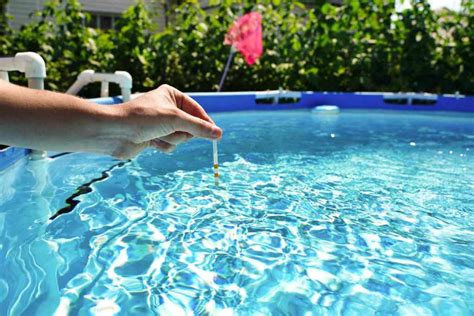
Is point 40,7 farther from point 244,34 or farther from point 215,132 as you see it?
point 215,132

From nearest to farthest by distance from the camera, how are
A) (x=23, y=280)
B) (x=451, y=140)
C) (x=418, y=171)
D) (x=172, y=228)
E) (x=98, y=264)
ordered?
1. (x=23, y=280)
2. (x=98, y=264)
3. (x=172, y=228)
4. (x=418, y=171)
5. (x=451, y=140)

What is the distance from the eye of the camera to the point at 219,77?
30.2ft

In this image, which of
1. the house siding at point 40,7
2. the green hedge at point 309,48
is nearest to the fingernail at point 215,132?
the green hedge at point 309,48

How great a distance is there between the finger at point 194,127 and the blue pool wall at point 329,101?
22.0 ft

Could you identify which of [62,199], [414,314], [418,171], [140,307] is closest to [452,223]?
[414,314]

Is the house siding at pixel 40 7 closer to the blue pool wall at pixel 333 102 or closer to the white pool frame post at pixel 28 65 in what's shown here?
the blue pool wall at pixel 333 102

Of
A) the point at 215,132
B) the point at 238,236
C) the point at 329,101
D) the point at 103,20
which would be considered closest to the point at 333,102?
the point at 329,101

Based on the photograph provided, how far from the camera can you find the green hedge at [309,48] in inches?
334

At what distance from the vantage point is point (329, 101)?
366 inches

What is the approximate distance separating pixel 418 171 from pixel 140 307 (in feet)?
10.4

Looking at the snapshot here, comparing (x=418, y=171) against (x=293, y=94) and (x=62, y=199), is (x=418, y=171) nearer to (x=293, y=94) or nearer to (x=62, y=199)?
(x=62, y=199)

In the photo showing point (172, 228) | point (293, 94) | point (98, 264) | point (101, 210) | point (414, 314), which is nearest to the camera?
point (414, 314)

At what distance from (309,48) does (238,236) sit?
7807 mm

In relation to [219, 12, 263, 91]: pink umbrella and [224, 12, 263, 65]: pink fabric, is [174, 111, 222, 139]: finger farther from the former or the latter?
[224, 12, 263, 65]: pink fabric
